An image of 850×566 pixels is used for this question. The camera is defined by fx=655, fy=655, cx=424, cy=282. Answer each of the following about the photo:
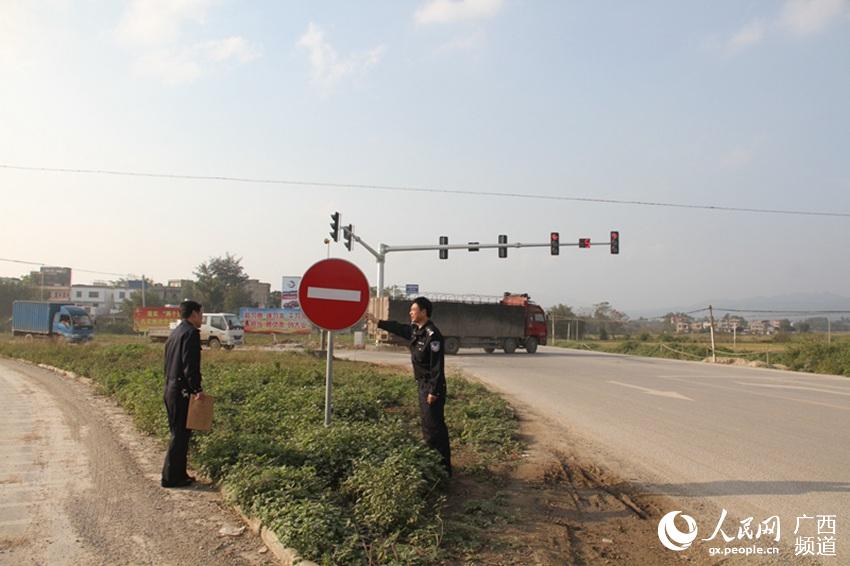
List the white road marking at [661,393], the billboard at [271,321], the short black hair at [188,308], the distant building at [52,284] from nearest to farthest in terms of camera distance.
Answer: the short black hair at [188,308] → the white road marking at [661,393] → the billboard at [271,321] → the distant building at [52,284]

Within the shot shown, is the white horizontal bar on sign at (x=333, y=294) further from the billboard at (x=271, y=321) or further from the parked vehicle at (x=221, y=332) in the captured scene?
the billboard at (x=271, y=321)

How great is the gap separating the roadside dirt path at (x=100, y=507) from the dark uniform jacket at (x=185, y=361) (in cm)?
92

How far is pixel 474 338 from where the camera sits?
1206 inches

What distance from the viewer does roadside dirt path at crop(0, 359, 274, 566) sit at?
4.30 m

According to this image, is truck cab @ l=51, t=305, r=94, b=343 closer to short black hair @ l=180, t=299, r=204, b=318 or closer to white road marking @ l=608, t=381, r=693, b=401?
white road marking @ l=608, t=381, r=693, b=401

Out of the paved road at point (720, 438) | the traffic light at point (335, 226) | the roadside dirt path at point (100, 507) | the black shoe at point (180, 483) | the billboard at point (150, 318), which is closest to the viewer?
the roadside dirt path at point (100, 507)

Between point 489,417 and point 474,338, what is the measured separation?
2161 centimetres

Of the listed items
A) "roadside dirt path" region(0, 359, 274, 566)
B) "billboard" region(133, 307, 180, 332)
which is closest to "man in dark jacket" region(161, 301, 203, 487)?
"roadside dirt path" region(0, 359, 274, 566)

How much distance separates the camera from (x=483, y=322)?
30.8 m

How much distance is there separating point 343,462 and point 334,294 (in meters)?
1.62

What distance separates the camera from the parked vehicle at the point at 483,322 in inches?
1160

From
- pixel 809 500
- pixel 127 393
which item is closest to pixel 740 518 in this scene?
pixel 809 500

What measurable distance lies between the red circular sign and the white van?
27.2 meters

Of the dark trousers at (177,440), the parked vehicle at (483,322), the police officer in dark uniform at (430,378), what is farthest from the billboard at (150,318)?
the police officer in dark uniform at (430,378)
